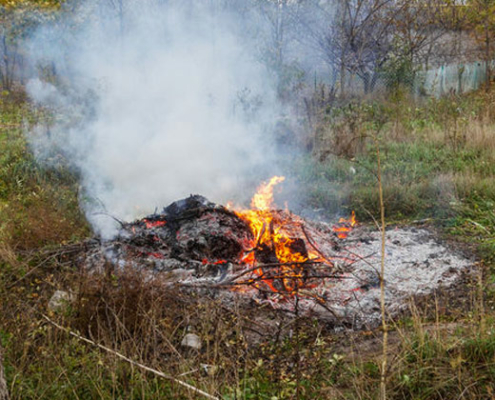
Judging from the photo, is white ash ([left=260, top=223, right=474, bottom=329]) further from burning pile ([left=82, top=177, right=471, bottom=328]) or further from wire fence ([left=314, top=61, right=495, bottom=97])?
wire fence ([left=314, top=61, right=495, bottom=97])

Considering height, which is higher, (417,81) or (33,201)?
(417,81)

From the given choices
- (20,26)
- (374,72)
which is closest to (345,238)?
(20,26)

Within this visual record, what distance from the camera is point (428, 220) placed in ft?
22.1

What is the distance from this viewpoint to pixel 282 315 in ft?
12.9

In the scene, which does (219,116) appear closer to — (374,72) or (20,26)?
(20,26)

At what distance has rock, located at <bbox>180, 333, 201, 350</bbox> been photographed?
3508mm

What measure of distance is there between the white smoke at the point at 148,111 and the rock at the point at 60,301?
1851 mm

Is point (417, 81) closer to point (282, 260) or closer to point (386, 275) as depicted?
point (386, 275)

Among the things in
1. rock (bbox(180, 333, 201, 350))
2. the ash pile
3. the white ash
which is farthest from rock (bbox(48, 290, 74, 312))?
the white ash

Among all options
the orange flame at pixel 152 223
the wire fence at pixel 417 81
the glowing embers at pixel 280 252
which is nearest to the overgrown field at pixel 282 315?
the glowing embers at pixel 280 252

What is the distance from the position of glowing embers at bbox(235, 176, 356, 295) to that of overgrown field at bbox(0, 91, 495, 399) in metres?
0.48

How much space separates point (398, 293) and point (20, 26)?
9923 mm

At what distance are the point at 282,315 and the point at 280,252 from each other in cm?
134

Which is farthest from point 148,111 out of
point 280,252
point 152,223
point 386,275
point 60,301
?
point 386,275
